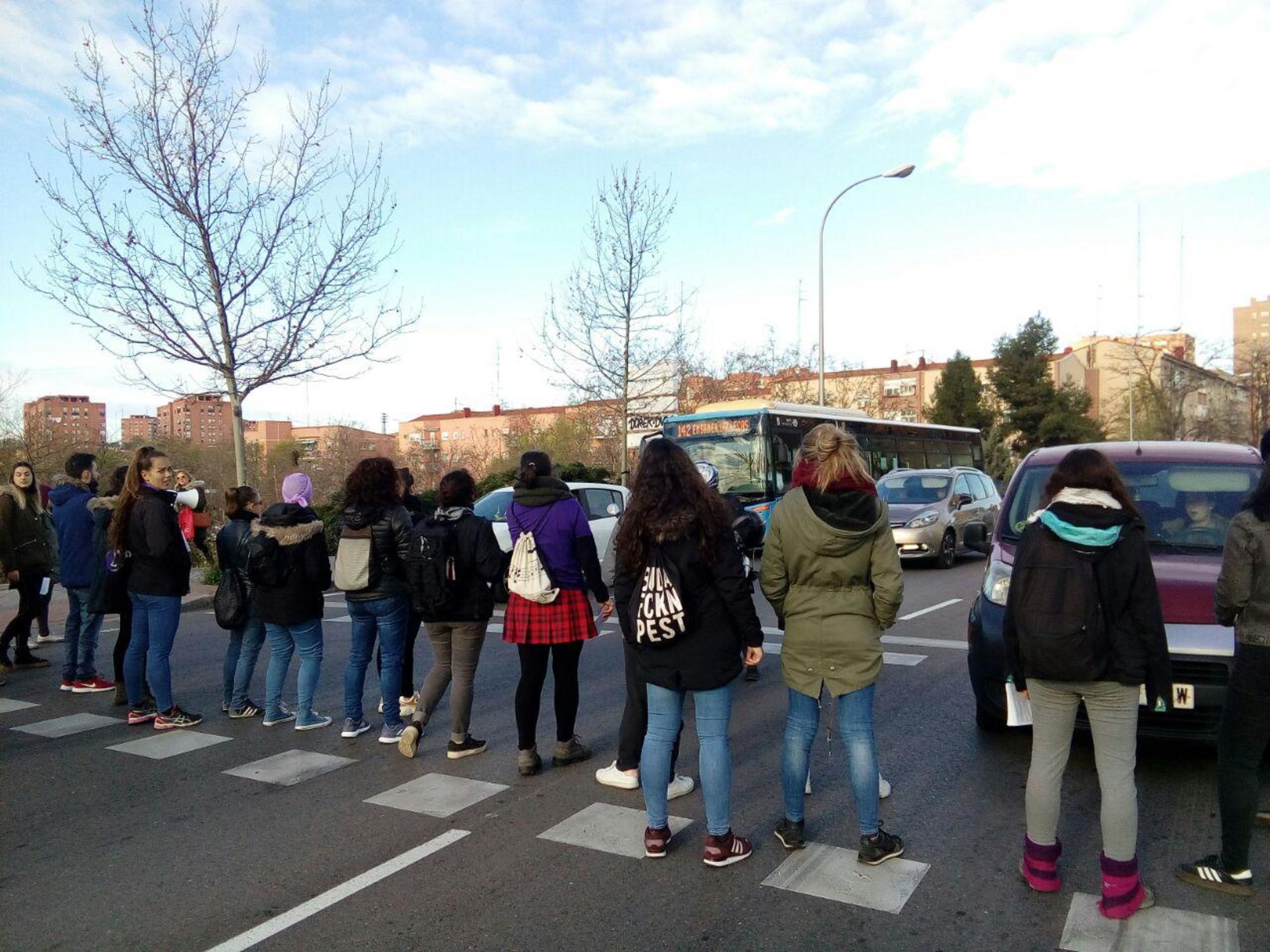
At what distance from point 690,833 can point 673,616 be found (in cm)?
119

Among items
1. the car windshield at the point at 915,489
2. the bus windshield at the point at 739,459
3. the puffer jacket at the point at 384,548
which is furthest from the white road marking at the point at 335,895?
the bus windshield at the point at 739,459

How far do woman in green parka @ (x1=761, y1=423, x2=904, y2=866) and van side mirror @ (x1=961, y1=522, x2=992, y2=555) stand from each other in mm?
2623

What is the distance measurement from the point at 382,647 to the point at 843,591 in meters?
3.51

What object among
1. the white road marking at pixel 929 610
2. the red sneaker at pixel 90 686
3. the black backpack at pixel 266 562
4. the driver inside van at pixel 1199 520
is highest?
the driver inside van at pixel 1199 520

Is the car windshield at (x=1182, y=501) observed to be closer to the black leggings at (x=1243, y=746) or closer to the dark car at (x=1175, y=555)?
the dark car at (x=1175, y=555)

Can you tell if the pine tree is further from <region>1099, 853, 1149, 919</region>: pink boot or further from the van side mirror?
<region>1099, 853, 1149, 919</region>: pink boot

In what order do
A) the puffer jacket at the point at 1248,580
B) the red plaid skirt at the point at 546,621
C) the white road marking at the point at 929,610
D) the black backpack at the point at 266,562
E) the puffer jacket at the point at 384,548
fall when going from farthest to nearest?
the white road marking at the point at 929,610
the black backpack at the point at 266,562
the puffer jacket at the point at 384,548
the red plaid skirt at the point at 546,621
the puffer jacket at the point at 1248,580

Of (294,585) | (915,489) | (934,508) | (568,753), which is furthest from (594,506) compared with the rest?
(568,753)

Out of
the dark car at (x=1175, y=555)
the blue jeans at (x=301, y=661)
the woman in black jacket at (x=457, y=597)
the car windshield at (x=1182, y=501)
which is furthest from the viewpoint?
the blue jeans at (x=301, y=661)

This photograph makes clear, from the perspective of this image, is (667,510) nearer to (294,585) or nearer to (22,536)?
(294,585)

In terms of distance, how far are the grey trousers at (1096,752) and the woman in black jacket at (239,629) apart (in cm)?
527

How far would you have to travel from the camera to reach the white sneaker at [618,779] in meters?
5.04

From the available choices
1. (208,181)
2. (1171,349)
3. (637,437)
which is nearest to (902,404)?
(637,437)

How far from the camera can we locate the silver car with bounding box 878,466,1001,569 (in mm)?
15328
